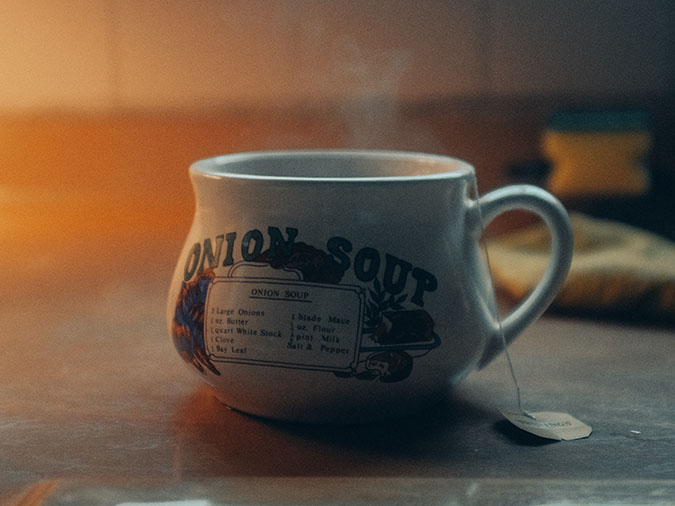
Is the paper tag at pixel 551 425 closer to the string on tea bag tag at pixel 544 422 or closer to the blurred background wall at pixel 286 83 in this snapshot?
the string on tea bag tag at pixel 544 422

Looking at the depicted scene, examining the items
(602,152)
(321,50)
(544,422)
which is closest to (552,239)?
(544,422)

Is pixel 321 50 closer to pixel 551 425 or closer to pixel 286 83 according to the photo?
pixel 286 83

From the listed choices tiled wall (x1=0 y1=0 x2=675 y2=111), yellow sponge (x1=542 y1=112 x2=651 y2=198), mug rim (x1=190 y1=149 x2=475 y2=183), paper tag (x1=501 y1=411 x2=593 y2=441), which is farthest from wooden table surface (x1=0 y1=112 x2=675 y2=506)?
tiled wall (x1=0 y1=0 x2=675 y2=111)

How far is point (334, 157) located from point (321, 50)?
1.75 ft

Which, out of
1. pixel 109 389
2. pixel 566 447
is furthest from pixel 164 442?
pixel 566 447

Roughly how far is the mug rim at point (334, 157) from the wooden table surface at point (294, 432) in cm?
13

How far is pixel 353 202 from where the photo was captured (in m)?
0.44

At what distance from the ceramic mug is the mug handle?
0.06 feet

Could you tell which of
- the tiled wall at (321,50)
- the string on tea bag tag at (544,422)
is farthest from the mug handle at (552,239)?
the tiled wall at (321,50)

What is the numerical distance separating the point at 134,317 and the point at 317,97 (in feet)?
1.55

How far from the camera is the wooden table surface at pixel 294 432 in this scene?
386 millimetres

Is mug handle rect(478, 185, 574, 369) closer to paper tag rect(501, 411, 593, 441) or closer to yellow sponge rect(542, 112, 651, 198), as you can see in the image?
paper tag rect(501, 411, 593, 441)

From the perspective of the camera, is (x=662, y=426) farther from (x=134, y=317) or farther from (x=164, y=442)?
(x=134, y=317)

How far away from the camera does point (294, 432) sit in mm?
448
